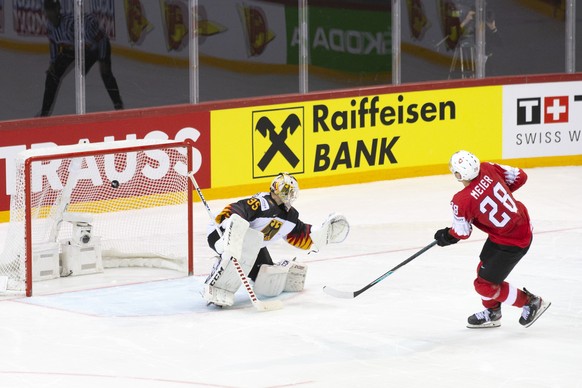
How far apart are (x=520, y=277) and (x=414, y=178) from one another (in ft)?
13.0

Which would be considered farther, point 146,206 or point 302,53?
point 302,53

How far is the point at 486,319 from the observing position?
25.4ft

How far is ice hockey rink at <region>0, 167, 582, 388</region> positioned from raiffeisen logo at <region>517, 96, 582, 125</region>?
3.01 meters

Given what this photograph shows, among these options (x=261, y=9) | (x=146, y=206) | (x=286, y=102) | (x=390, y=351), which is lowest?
(x=390, y=351)

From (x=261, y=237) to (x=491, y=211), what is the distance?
1.53m

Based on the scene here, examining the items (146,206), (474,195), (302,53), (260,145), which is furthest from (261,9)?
(474,195)

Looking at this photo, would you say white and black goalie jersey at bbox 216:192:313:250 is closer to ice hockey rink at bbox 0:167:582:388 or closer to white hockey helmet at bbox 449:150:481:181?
ice hockey rink at bbox 0:167:582:388

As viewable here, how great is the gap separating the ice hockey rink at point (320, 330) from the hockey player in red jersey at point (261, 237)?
131 millimetres

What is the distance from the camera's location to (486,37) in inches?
541

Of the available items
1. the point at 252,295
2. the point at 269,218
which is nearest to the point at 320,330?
the point at 252,295

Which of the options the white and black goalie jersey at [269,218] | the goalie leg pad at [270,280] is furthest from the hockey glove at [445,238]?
the goalie leg pad at [270,280]

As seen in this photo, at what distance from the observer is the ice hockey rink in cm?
682

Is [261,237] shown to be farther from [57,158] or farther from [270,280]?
[57,158]

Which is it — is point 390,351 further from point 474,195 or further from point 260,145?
point 260,145
